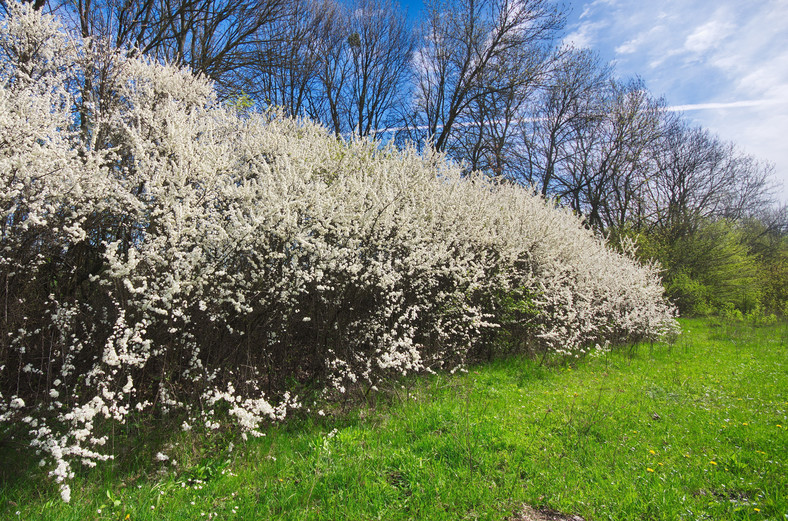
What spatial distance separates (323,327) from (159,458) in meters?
2.12

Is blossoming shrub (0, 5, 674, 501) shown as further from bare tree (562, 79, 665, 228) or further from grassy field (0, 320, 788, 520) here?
bare tree (562, 79, 665, 228)

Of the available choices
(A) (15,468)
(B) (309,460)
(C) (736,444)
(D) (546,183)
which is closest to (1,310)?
(A) (15,468)

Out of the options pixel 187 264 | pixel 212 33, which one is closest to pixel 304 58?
pixel 212 33

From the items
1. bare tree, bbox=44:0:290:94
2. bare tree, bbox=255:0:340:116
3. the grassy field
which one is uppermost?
bare tree, bbox=255:0:340:116

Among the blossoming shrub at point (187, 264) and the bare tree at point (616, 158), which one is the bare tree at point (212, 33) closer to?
the blossoming shrub at point (187, 264)

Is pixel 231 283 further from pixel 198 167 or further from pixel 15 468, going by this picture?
pixel 15 468

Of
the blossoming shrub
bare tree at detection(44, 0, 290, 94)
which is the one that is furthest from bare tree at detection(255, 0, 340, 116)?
the blossoming shrub

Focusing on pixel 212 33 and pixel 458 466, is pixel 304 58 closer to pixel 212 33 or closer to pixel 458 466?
pixel 212 33

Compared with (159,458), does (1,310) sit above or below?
above

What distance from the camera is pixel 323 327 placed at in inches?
190

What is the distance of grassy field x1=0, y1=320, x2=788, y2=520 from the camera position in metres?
2.79

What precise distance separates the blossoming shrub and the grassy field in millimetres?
303

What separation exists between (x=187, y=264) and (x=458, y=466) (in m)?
2.88

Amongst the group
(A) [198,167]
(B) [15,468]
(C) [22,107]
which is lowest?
(B) [15,468]
